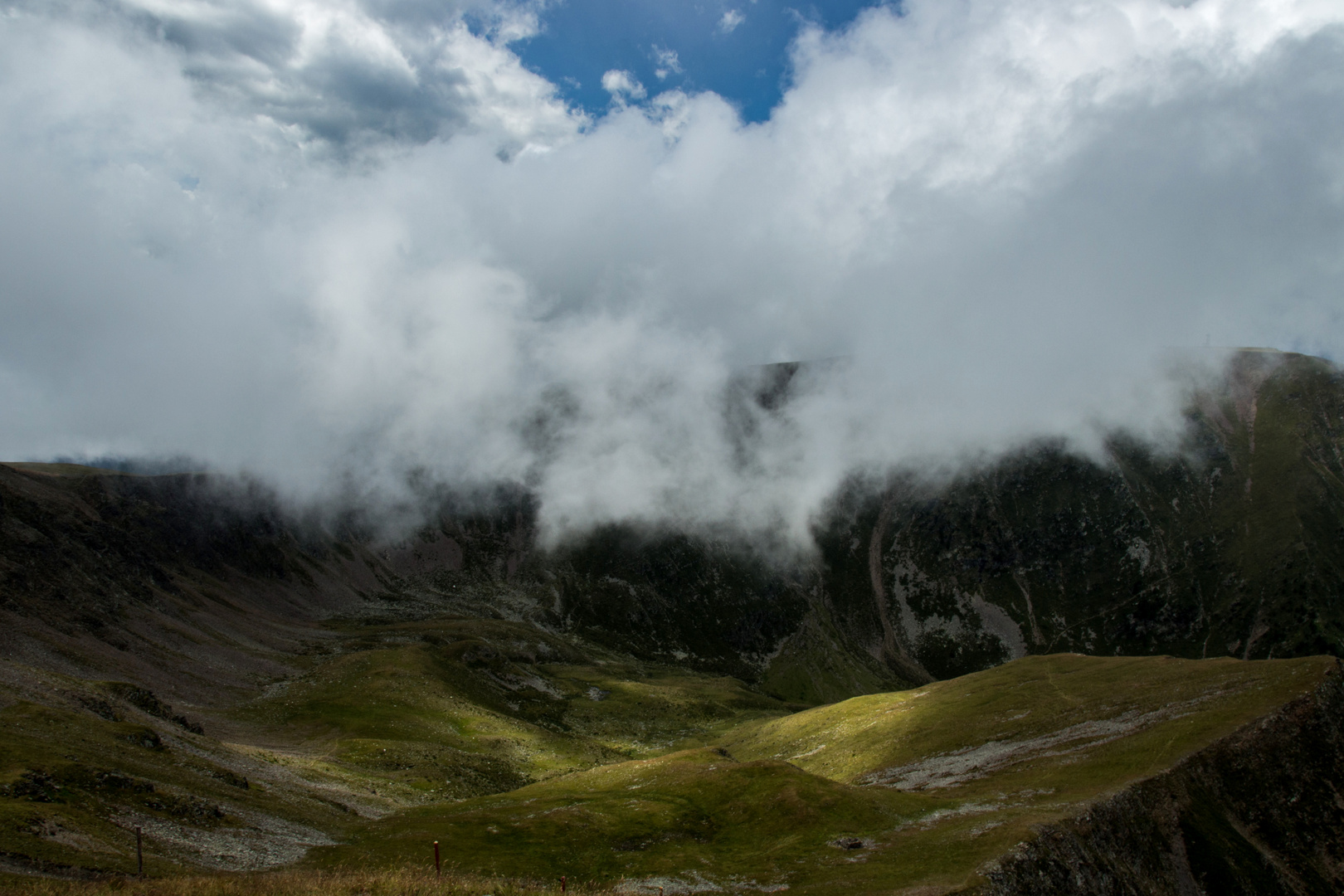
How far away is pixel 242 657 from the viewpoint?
16488 cm

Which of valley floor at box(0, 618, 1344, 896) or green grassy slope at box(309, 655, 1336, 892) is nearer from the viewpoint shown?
valley floor at box(0, 618, 1344, 896)

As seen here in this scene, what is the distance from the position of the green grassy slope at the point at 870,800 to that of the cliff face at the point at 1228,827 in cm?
215

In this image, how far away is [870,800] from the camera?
69812mm

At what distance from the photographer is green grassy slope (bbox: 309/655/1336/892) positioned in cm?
5406

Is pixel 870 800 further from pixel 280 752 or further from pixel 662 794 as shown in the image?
pixel 280 752

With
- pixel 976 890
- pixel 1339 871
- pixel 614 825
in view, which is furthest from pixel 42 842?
pixel 1339 871

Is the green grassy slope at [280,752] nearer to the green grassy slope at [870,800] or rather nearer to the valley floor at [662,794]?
the valley floor at [662,794]

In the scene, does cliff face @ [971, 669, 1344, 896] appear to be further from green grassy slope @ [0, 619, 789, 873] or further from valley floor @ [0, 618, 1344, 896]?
green grassy slope @ [0, 619, 789, 873]

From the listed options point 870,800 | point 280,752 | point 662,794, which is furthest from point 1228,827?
point 280,752

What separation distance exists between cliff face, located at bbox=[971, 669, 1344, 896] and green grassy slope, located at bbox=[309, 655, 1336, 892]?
215cm

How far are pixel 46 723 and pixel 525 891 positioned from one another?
163 ft

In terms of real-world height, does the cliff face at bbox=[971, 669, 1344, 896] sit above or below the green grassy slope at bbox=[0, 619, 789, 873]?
below

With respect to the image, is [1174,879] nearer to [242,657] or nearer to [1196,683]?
[1196,683]

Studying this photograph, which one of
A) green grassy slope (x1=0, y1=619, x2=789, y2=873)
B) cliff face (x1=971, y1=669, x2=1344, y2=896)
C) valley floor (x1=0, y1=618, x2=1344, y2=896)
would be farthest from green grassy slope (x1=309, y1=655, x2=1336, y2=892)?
green grassy slope (x1=0, y1=619, x2=789, y2=873)
